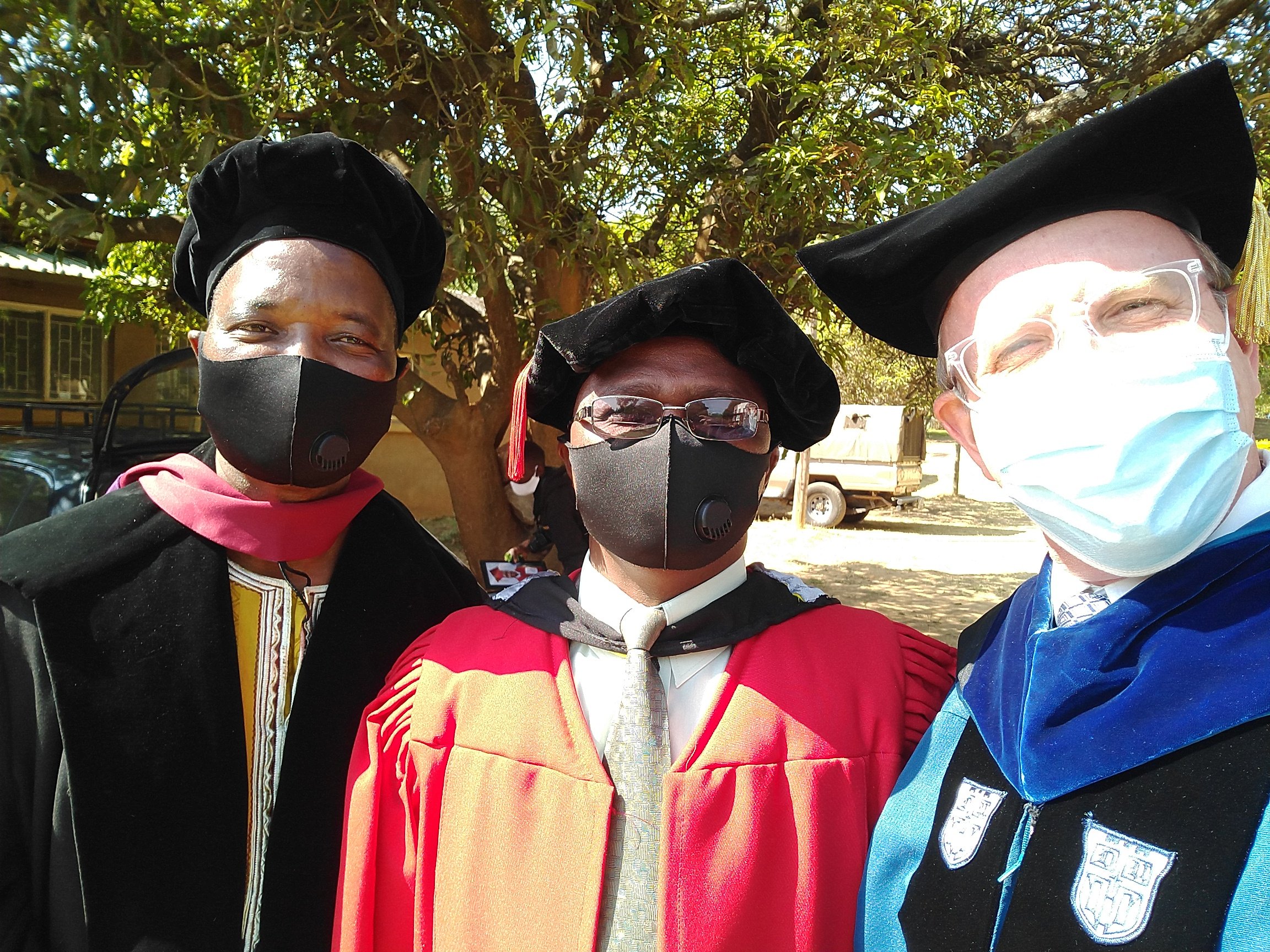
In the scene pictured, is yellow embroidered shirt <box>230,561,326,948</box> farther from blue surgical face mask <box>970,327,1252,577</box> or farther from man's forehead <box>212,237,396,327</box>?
blue surgical face mask <box>970,327,1252,577</box>

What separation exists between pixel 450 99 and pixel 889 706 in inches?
158

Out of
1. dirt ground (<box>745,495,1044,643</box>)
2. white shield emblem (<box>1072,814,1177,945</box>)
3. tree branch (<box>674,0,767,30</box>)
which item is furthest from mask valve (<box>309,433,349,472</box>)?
dirt ground (<box>745,495,1044,643</box>)

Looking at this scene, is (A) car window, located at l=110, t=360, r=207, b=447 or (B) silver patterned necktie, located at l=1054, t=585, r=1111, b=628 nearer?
(B) silver patterned necktie, located at l=1054, t=585, r=1111, b=628

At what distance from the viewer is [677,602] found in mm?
1668

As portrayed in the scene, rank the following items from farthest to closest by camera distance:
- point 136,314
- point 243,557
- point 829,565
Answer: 1. point 829,565
2. point 136,314
3. point 243,557

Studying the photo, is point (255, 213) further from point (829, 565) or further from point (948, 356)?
point (829, 565)

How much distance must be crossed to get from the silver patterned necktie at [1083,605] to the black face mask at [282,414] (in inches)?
55.1

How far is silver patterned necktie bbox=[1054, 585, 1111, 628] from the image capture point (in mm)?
1353

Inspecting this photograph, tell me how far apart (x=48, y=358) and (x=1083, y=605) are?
11.3m

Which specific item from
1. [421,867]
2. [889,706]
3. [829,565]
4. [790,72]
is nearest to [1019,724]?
[889,706]

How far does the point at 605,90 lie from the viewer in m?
4.85

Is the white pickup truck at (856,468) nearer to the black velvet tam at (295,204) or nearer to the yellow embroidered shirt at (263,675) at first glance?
the black velvet tam at (295,204)

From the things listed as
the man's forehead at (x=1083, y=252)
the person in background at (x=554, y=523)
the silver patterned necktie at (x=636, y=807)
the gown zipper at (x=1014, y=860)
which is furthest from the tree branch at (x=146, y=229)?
the gown zipper at (x=1014, y=860)

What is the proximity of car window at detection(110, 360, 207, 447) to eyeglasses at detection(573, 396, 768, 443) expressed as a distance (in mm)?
2722
